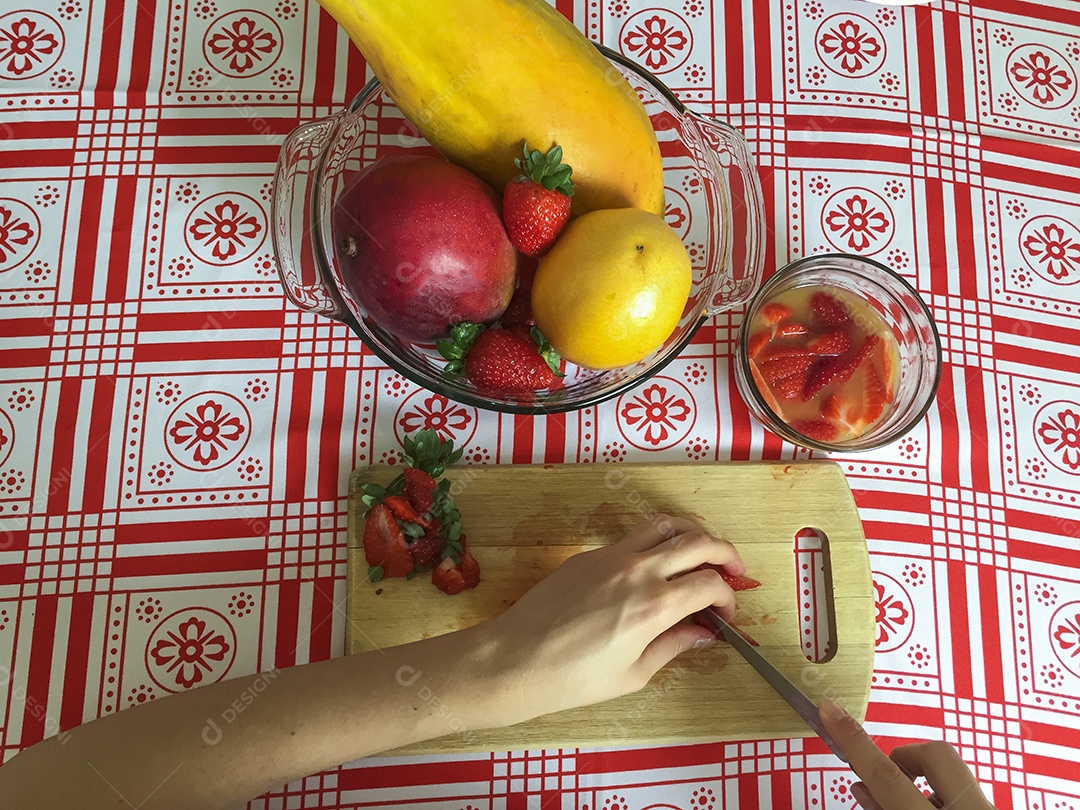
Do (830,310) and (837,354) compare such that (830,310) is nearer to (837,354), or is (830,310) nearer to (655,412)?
(837,354)

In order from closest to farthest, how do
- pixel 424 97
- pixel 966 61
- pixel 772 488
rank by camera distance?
pixel 424 97 < pixel 772 488 < pixel 966 61

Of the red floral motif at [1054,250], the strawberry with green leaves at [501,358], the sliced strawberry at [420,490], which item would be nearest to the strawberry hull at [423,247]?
the strawberry with green leaves at [501,358]

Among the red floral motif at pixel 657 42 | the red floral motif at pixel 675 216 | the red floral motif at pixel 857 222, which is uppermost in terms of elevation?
the red floral motif at pixel 657 42

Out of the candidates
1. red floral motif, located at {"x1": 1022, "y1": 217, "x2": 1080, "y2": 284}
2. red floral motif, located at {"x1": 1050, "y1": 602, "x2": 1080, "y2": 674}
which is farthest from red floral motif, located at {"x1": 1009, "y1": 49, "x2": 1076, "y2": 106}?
red floral motif, located at {"x1": 1050, "y1": 602, "x2": 1080, "y2": 674}

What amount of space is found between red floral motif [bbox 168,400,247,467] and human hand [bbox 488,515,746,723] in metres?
0.31

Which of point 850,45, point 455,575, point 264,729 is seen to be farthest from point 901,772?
point 850,45

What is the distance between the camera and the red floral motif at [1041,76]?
834mm

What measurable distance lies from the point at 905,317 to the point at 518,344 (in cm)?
39

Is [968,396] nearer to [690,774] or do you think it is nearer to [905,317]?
[905,317]

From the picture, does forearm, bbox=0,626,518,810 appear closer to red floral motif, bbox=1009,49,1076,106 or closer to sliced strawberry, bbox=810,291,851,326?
sliced strawberry, bbox=810,291,851,326

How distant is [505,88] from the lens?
1.96 ft

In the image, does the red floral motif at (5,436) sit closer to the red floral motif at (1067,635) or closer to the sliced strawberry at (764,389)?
the sliced strawberry at (764,389)

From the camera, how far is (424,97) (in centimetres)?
61

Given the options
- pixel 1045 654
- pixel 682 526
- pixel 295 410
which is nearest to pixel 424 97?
pixel 295 410
